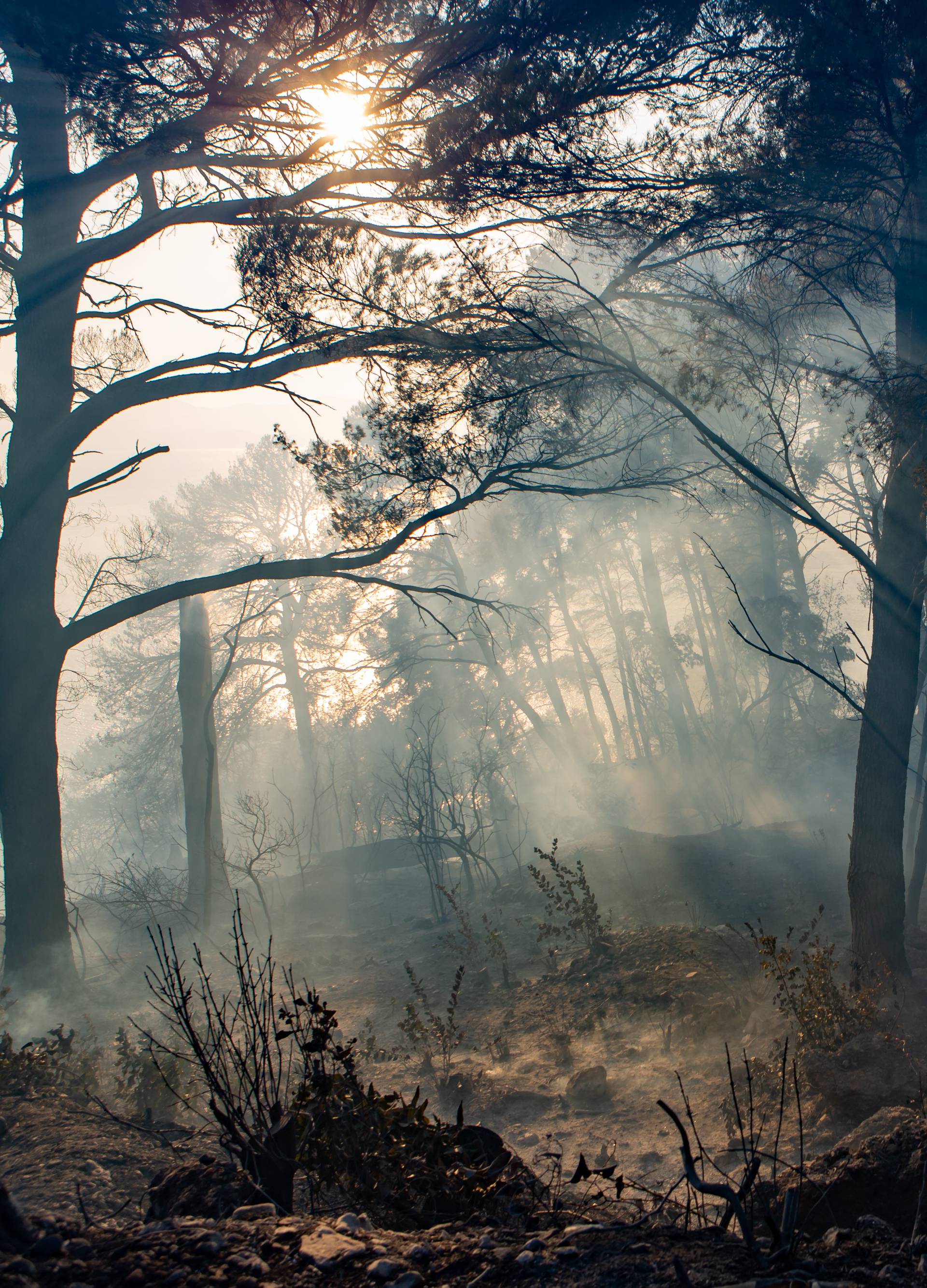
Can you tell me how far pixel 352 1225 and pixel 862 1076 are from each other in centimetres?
375

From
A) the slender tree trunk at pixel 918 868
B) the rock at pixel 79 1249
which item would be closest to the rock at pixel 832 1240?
the rock at pixel 79 1249

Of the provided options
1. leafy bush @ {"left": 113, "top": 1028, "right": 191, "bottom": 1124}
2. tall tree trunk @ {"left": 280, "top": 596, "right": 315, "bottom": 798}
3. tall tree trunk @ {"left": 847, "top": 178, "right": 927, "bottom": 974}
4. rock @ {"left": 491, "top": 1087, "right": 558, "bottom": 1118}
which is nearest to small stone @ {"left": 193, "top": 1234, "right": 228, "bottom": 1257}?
rock @ {"left": 491, "top": 1087, "right": 558, "bottom": 1118}

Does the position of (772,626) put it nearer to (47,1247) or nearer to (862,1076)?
(862,1076)

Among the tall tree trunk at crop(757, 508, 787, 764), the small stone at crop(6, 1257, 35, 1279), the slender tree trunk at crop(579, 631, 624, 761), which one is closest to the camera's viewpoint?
the small stone at crop(6, 1257, 35, 1279)

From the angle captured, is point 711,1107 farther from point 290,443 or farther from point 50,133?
point 50,133

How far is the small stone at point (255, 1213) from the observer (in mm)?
2346

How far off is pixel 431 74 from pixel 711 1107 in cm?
843

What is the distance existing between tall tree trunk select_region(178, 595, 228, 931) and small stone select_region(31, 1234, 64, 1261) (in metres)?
11.5

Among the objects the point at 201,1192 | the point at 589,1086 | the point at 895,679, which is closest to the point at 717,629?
the point at 895,679

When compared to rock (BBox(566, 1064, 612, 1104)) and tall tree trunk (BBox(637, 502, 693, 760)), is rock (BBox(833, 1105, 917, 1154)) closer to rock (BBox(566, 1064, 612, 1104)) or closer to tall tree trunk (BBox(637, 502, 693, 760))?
rock (BBox(566, 1064, 612, 1104))

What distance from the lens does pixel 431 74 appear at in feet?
23.1

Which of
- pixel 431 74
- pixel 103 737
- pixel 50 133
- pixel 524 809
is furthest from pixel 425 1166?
pixel 524 809

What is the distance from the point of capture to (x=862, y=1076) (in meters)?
4.70

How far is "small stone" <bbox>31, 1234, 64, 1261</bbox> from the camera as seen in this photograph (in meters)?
2.01
